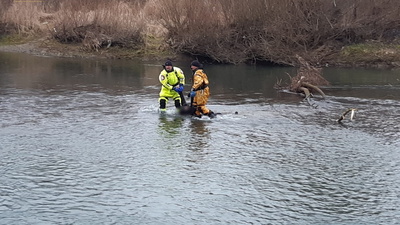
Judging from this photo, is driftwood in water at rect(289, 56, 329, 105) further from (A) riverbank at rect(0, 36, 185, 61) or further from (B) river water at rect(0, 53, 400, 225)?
(A) riverbank at rect(0, 36, 185, 61)

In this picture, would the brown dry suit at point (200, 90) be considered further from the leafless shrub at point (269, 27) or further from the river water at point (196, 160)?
the leafless shrub at point (269, 27)

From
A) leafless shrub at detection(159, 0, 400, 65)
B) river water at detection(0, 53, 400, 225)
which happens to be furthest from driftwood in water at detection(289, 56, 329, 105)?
leafless shrub at detection(159, 0, 400, 65)

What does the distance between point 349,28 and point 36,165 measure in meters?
32.2

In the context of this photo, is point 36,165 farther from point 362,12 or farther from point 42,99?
Result: point 362,12

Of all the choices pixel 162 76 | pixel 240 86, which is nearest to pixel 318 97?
pixel 240 86

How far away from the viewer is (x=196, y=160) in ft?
39.5

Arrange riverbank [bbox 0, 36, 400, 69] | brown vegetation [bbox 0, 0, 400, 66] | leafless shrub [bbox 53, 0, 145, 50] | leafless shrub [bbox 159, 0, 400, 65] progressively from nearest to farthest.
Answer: leafless shrub [bbox 159, 0, 400, 65] → brown vegetation [bbox 0, 0, 400, 66] → riverbank [bbox 0, 36, 400, 69] → leafless shrub [bbox 53, 0, 145, 50]

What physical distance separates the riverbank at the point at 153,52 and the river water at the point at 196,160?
16.6 m

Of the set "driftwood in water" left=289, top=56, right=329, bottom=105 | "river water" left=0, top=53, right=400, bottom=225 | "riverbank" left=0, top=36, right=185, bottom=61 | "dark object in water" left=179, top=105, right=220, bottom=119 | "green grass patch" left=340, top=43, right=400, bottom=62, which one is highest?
"green grass patch" left=340, top=43, right=400, bottom=62

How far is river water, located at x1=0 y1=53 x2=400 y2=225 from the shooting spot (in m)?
9.09

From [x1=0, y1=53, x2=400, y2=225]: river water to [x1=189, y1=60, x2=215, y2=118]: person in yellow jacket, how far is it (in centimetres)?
31

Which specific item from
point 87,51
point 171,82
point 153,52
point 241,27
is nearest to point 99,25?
point 87,51

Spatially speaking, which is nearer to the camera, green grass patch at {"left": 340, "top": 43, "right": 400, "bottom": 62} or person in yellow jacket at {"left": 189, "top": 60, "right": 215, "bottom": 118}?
person in yellow jacket at {"left": 189, "top": 60, "right": 215, "bottom": 118}

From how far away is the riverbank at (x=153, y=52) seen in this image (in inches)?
1512
